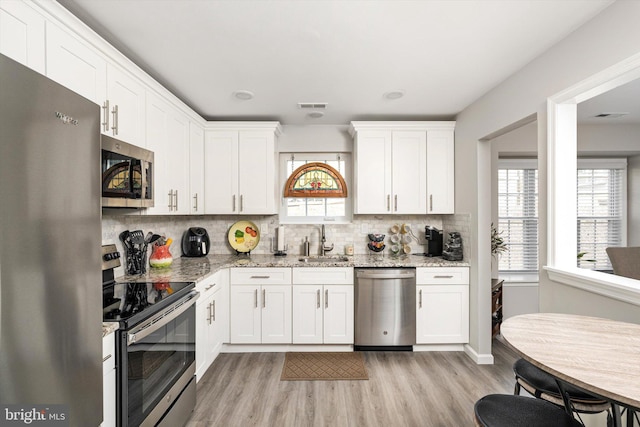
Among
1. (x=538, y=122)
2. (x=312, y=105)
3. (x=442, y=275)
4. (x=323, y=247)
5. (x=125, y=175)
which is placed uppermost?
(x=312, y=105)

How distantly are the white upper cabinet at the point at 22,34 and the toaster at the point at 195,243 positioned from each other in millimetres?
2310

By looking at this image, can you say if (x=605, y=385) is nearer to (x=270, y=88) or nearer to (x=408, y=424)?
(x=408, y=424)

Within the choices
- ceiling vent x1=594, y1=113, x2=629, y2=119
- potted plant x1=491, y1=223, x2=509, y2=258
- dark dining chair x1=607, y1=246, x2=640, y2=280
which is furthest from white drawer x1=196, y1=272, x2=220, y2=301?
ceiling vent x1=594, y1=113, x2=629, y2=119

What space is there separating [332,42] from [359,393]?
2619 mm

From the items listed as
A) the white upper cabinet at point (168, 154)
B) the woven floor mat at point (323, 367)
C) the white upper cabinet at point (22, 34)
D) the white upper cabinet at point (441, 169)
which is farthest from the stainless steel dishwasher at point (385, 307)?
the white upper cabinet at point (22, 34)

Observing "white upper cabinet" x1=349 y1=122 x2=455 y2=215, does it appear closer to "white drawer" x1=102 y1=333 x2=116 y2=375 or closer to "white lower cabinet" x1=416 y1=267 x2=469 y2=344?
"white lower cabinet" x1=416 y1=267 x2=469 y2=344

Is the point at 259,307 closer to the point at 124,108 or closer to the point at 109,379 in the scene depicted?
the point at 109,379

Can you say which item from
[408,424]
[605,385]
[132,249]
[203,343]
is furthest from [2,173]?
[408,424]

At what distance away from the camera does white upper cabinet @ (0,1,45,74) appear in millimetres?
1238

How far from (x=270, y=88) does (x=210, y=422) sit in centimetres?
265

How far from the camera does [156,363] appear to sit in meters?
1.74

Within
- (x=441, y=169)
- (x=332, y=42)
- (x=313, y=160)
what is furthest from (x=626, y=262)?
(x=313, y=160)

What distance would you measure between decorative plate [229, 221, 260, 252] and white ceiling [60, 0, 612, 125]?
4.94 feet

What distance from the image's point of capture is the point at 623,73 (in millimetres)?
1594
